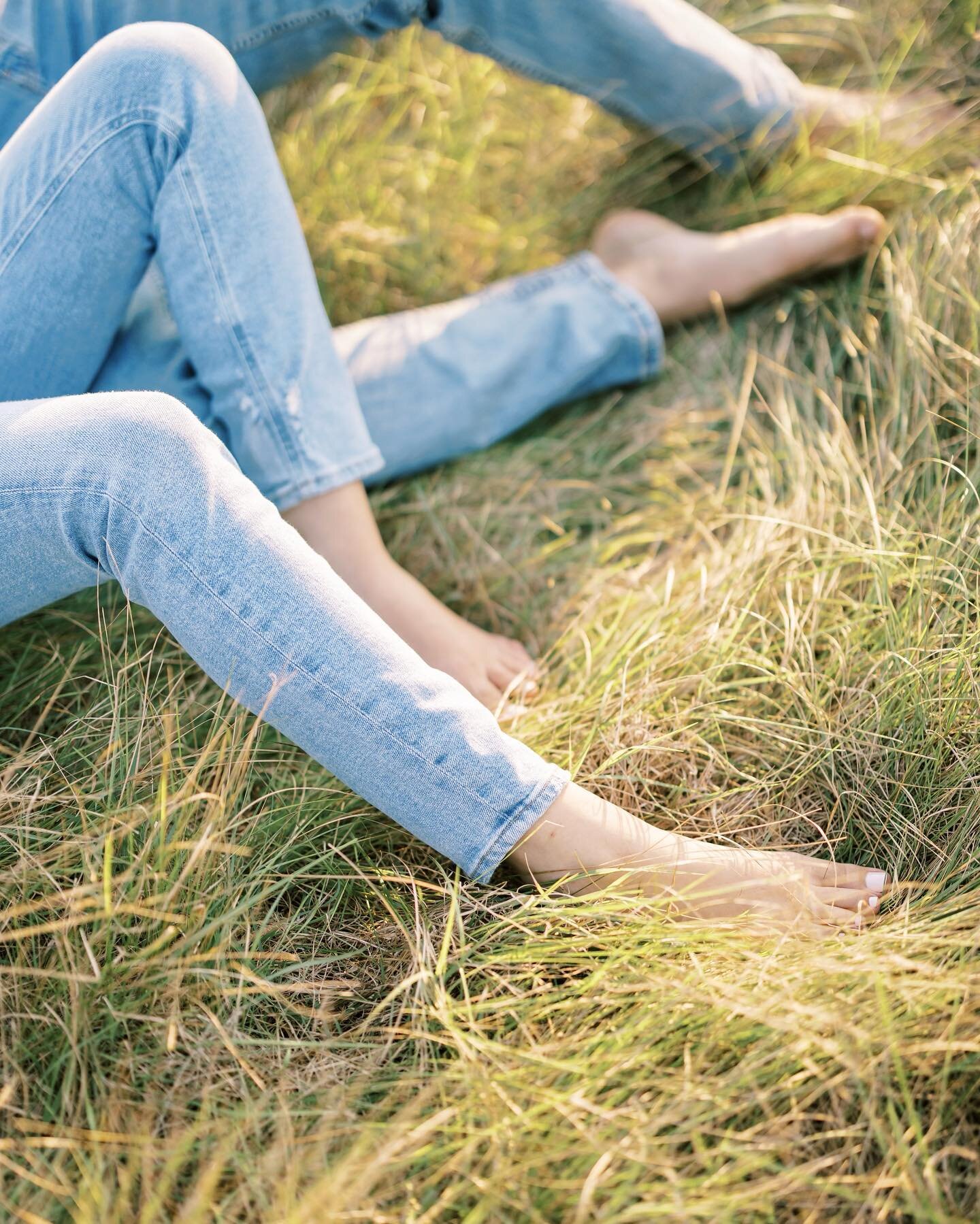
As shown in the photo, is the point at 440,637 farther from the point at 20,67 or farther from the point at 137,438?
the point at 20,67

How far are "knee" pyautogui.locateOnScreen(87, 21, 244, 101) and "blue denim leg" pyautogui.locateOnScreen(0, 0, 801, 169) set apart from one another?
213 millimetres

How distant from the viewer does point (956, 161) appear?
153 cm

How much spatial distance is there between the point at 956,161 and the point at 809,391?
1.64ft

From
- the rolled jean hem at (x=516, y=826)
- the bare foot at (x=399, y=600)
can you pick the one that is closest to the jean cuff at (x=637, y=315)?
the bare foot at (x=399, y=600)

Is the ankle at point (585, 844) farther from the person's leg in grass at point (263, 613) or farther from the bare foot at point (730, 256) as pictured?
the bare foot at point (730, 256)

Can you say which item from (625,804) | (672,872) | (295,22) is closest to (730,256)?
(295,22)

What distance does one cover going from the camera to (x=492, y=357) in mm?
1432

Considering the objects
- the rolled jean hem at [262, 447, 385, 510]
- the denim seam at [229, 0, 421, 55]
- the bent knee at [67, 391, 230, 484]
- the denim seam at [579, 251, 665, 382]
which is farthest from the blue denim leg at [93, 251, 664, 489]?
the bent knee at [67, 391, 230, 484]

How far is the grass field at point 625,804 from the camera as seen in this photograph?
2.55 feet

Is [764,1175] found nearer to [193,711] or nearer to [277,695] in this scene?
[277,695]

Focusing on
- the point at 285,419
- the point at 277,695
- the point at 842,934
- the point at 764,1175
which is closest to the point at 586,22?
the point at 285,419

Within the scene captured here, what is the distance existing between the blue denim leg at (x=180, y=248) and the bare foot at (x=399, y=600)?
4 cm

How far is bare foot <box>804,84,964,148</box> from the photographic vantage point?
1.54 meters

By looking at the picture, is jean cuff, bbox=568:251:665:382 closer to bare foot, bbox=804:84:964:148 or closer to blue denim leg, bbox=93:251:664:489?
blue denim leg, bbox=93:251:664:489
